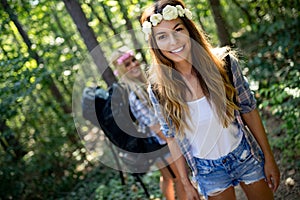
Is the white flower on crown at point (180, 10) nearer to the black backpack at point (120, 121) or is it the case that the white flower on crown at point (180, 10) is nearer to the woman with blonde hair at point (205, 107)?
the woman with blonde hair at point (205, 107)

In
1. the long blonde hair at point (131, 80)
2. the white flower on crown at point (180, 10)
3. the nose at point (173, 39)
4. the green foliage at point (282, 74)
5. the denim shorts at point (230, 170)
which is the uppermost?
the white flower on crown at point (180, 10)

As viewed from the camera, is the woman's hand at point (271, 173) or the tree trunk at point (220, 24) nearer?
the woman's hand at point (271, 173)

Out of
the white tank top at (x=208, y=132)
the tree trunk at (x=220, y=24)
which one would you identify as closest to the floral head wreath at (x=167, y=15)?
the white tank top at (x=208, y=132)

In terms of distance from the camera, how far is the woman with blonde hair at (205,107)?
205 cm

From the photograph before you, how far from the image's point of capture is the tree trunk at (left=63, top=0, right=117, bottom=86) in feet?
13.8

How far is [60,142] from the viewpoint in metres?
6.30

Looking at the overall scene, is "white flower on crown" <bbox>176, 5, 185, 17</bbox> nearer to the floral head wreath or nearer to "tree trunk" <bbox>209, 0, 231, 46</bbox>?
the floral head wreath

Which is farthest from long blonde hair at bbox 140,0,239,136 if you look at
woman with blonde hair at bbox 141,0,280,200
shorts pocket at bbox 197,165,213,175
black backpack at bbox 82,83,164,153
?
black backpack at bbox 82,83,164,153

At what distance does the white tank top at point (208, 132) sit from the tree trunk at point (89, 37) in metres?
2.48

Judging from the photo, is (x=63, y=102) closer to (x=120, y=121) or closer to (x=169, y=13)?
(x=120, y=121)

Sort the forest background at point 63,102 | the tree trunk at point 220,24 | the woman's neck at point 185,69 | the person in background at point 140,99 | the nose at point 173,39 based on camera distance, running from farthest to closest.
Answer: the tree trunk at point 220,24, the forest background at point 63,102, the person in background at point 140,99, the woman's neck at point 185,69, the nose at point 173,39

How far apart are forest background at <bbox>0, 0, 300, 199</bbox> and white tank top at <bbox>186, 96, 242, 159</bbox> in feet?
5.67

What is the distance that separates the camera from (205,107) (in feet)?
6.81

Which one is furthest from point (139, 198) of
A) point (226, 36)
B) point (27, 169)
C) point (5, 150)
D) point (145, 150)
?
point (226, 36)
